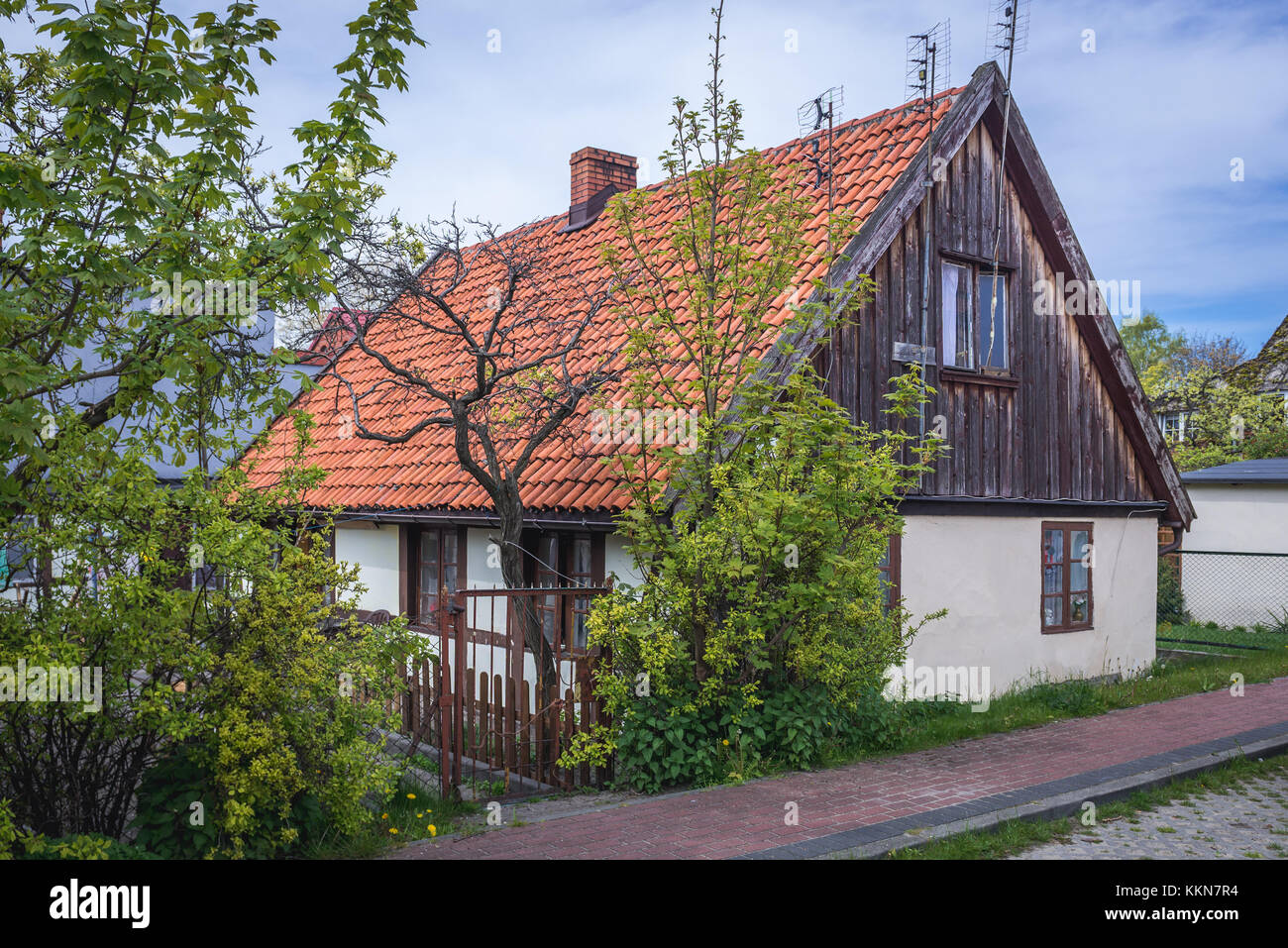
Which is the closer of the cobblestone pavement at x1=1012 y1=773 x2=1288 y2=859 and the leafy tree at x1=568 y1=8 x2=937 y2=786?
the cobblestone pavement at x1=1012 y1=773 x2=1288 y2=859

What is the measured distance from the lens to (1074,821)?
7227 mm

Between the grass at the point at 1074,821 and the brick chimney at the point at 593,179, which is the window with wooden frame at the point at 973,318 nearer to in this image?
the grass at the point at 1074,821

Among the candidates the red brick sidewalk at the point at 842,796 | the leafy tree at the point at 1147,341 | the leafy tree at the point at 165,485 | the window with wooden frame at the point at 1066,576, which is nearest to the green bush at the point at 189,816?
the leafy tree at the point at 165,485

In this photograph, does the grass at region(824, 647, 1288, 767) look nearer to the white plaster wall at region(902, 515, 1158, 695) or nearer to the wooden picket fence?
the white plaster wall at region(902, 515, 1158, 695)

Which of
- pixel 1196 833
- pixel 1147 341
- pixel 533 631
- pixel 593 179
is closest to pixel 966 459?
pixel 1196 833

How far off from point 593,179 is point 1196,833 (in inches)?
488

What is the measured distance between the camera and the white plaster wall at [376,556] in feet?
44.9

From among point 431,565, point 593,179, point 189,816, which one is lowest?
point 189,816

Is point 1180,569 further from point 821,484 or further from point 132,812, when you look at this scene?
point 132,812

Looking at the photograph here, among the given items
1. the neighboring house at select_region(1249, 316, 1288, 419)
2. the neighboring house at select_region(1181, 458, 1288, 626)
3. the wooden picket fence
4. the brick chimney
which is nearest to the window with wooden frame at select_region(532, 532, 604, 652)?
the wooden picket fence

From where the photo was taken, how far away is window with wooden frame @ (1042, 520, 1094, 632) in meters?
13.0

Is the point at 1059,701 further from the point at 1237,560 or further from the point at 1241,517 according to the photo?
the point at 1241,517

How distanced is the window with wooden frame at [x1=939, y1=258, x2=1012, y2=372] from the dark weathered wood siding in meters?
0.15
